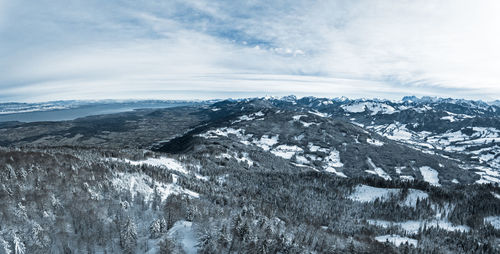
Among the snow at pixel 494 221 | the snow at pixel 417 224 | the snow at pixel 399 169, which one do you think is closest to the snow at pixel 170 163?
the snow at pixel 417 224

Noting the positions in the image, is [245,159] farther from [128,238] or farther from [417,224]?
[128,238]

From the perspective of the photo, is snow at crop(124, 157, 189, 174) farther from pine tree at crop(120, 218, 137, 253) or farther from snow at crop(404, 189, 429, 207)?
snow at crop(404, 189, 429, 207)

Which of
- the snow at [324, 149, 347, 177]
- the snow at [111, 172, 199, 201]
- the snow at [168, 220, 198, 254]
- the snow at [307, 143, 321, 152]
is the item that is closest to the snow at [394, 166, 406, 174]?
the snow at [324, 149, 347, 177]

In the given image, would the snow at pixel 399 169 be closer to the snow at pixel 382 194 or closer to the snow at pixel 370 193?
the snow at pixel 382 194

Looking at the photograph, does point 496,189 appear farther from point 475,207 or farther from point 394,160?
point 394,160

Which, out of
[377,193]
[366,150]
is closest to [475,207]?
[377,193]

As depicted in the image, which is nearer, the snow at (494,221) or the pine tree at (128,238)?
the pine tree at (128,238)
